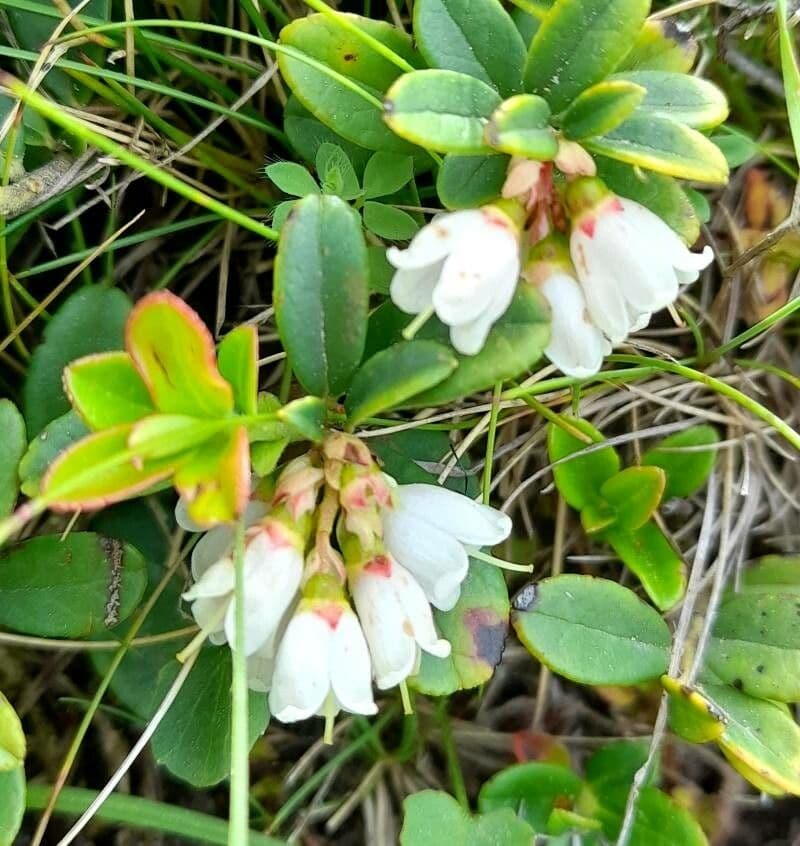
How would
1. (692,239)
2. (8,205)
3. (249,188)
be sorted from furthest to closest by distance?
(249,188)
(8,205)
(692,239)

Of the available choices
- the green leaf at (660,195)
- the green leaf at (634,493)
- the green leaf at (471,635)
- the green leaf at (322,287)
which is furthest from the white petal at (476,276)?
the green leaf at (634,493)

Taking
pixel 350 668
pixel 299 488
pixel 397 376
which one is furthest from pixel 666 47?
pixel 350 668

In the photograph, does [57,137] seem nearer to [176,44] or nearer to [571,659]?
[176,44]

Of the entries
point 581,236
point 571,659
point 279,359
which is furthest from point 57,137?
point 571,659

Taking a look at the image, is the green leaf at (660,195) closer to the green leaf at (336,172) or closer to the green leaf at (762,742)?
the green leaf at (336,172)

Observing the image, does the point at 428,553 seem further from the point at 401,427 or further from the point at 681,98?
the point at 681,98

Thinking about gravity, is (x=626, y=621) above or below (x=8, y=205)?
below
